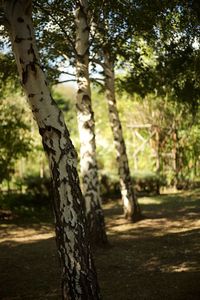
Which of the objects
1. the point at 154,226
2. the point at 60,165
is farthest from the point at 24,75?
the point at 154,226

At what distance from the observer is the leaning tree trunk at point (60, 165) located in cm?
551

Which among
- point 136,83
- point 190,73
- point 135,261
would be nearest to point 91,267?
point 135,261

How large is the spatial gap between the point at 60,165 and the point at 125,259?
4886 mm

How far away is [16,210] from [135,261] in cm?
1007

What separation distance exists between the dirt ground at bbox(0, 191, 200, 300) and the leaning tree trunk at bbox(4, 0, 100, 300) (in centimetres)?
150

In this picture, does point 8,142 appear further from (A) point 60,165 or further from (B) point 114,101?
(A) point 60,165

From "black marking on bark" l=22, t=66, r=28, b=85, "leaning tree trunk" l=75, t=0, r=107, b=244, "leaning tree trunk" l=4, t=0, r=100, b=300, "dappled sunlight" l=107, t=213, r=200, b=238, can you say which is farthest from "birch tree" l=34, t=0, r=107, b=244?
"black marking on bark" l=22, t=66, r=28, b=85

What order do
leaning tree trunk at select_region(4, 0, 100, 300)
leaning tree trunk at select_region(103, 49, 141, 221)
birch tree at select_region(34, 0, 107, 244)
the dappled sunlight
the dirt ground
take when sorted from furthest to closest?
leaning tree trunk at select_region(103, 49, 141, 221), the dappled sunlight, birch tree at select_region(34, 0, 107, 244), the dirt ground, leaning tree trunk at select_region(4, 0, 100, 300)

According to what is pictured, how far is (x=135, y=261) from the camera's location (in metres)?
9.48

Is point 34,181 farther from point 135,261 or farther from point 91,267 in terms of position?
point 91,267

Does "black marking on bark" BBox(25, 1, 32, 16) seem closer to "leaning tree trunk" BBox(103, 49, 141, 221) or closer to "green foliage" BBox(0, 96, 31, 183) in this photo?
"leaning tree trunk" BBox(103, 49, 141, 221)

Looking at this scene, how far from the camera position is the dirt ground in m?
7.17

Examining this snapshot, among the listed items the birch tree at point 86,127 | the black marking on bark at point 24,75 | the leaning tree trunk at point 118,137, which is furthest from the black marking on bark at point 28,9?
the leaning tree trunk at point 118,137

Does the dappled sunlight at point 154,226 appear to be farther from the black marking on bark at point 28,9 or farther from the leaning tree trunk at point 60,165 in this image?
the black marking on bark at point 28,9
